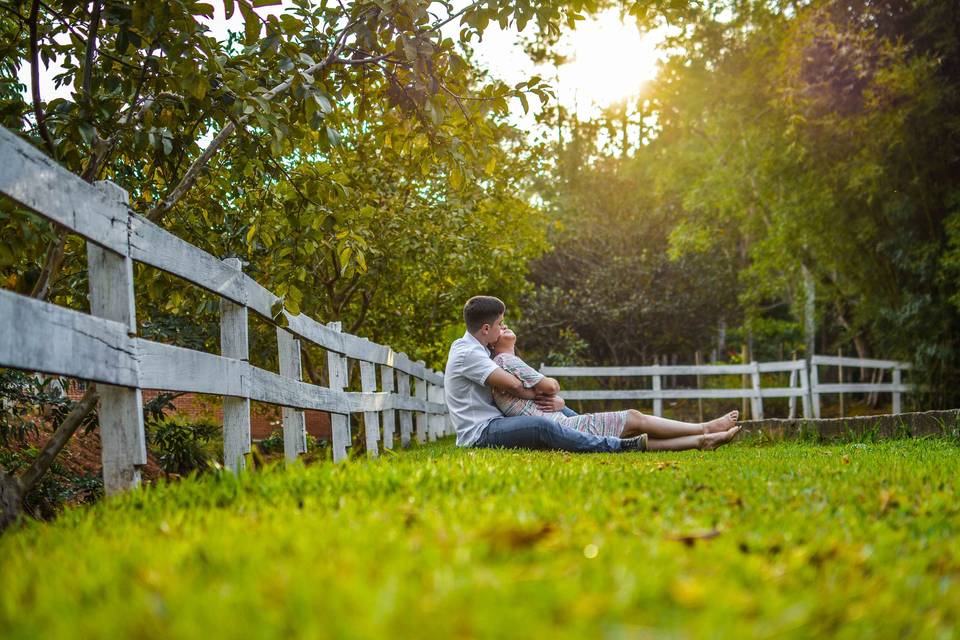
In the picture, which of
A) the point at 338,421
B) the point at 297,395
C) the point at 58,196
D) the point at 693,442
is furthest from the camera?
the point at 693,442

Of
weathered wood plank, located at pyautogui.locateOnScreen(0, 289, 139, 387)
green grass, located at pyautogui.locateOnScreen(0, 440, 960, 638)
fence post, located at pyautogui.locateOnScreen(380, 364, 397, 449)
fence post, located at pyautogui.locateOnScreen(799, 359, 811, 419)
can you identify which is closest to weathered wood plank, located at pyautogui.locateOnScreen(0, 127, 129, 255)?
weathered wood plank, located at pyautogui.locateOnScreen(0, 289, 139, 387)

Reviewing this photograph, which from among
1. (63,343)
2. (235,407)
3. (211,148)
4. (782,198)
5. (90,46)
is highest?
(782,198)

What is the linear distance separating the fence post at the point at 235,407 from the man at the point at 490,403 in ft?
9.62

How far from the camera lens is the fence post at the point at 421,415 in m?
12.1

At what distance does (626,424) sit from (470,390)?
1.33 meters

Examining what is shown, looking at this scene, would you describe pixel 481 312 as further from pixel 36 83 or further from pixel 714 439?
pixel 36 83

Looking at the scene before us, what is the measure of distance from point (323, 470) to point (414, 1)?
2.58 metres

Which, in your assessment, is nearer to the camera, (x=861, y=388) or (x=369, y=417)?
(x=369, y=417)

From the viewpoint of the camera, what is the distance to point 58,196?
300 centimetres

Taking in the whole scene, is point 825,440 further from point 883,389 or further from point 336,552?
point 883,389

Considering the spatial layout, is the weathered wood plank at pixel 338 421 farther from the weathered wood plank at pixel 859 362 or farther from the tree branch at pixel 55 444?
the weathered wood plank at pixel 859 362

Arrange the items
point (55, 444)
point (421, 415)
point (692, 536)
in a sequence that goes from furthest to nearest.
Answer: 1. point (421, 415)
2. point (55, 444)
3. point (692, 536)

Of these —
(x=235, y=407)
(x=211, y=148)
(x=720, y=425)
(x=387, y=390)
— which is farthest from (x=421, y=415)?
(x=235, y=407)

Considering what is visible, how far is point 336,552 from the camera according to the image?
1.99 metres
